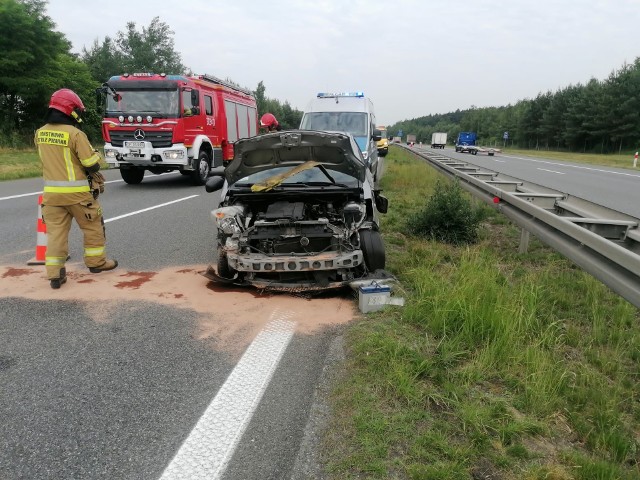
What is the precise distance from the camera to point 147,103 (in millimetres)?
11812

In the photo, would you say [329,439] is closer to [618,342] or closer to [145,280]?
[618,342]

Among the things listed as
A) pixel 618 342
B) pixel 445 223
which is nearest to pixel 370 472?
pixel 618 342

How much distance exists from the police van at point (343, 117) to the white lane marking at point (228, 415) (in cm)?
878

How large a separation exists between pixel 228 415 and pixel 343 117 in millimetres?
10485

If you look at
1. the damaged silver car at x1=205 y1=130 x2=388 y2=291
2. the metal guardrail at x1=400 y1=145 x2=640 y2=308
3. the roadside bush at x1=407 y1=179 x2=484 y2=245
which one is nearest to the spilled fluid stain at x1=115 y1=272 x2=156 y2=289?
the damaged silver car at x1=205 y1=130 x2=388 y2=291

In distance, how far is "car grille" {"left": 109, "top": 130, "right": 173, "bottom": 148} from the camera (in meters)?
11.6

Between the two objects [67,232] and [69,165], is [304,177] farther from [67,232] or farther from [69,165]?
[67,232]

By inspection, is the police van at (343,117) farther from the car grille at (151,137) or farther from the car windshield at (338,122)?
the car grille at (151,137)

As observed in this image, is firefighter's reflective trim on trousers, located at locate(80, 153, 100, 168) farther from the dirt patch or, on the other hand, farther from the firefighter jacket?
the dirt patch

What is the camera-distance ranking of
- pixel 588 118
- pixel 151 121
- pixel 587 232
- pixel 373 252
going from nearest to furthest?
pixel 587 232, pixel 373 252, pixel 151 121, pixel 588 118

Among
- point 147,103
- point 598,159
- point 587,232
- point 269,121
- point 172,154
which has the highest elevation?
point 147,103

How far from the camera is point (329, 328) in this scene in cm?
367

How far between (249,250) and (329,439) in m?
2.51

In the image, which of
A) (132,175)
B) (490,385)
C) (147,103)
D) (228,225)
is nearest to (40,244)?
(228,225)
